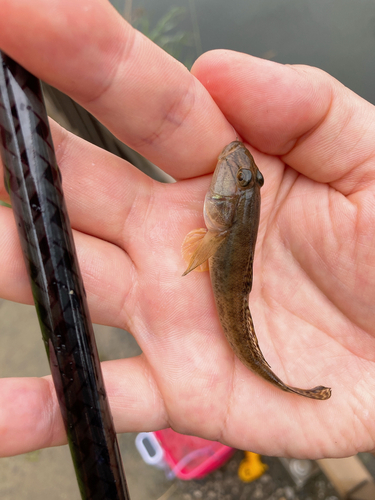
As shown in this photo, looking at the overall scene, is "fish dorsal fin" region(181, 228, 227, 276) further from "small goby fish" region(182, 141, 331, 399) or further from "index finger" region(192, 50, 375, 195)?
"index finger" region(192, 50, 375, 195)

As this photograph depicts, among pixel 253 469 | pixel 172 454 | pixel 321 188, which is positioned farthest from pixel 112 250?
pixel 253 469

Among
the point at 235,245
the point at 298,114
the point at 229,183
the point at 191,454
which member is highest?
the point at 298,114

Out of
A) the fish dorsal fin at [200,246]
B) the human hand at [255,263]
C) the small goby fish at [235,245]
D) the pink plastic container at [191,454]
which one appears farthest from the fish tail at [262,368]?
the pink plastic container at [191,454]

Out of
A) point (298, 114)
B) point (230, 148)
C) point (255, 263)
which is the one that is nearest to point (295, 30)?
point (298, 114)

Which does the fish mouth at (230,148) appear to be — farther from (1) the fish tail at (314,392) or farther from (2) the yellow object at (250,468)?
(2) the yellow object at (250,468)

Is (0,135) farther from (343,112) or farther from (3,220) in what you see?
(343,112)

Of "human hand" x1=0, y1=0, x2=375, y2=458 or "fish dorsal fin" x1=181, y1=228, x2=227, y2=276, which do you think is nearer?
"human hand" x1=0, y1=0, x2=375, y2=458

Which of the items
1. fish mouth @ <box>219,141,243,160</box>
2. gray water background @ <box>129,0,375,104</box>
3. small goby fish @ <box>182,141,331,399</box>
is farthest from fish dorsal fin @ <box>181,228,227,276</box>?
gray water background @ <box>129,0,375,104</box>

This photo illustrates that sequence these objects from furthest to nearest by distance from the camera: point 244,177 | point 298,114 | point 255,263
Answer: point 255,263
point 244,177
point 298,114

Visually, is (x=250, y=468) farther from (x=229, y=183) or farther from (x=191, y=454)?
(x=229, y=183)
